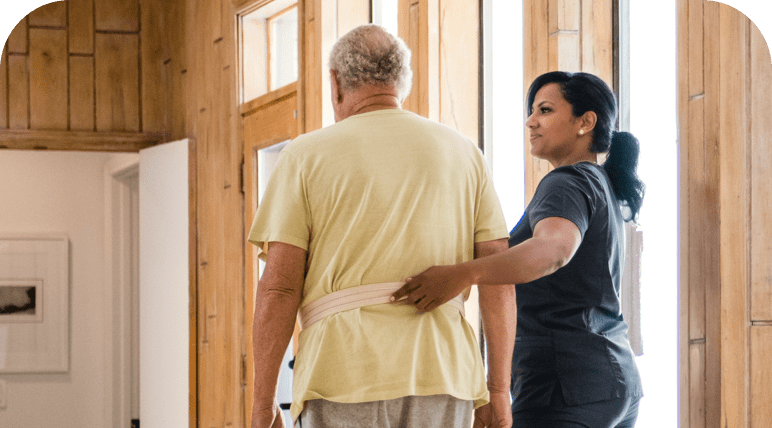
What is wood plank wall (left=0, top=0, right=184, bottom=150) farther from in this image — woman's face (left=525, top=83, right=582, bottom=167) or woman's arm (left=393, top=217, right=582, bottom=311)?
woman's arm (left=393, top=217, right=582, bottom=311)

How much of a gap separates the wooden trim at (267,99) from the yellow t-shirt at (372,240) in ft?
7.31

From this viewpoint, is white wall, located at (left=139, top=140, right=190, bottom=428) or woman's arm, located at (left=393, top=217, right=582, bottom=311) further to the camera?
white wall, located at (left=139, top=140, right=190, bottom=428)

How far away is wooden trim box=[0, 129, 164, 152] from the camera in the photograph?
4.54m

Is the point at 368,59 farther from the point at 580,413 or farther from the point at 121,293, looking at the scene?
the point at 121,293

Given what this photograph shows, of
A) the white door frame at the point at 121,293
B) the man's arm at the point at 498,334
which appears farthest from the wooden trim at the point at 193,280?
the man's arm at the point at 498,334

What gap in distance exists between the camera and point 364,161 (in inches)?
56.4

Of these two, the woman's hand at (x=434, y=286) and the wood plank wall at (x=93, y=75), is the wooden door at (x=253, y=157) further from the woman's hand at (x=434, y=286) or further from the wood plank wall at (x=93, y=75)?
the woman's hand at (x=434, y=286)

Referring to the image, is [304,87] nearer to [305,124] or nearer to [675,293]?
[305,124]

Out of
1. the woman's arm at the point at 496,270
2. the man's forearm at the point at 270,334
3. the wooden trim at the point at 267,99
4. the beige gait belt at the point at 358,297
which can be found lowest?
the man's forearm at the point at 270,334

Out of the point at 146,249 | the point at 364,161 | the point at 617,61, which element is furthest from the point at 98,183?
the point at 364,161

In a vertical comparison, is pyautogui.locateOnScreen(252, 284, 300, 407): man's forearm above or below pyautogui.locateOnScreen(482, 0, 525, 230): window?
below

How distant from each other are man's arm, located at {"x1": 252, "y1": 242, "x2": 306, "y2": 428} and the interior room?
908mm

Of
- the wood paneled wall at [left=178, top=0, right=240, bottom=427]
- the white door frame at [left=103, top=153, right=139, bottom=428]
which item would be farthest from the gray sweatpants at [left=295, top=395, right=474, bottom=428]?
the white door frame at [left=103, top=153, right=139, bottom=428]

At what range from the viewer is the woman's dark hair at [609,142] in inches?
70.0
